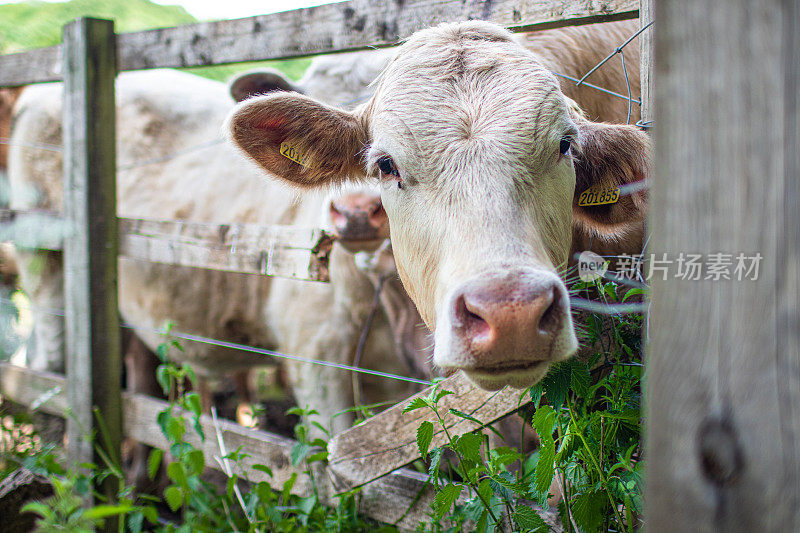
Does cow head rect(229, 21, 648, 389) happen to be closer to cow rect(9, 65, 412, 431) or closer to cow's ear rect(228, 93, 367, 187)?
cow's ear rect(228, 93, 367, 187)

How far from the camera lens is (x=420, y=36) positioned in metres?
1.94

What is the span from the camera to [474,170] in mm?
1568

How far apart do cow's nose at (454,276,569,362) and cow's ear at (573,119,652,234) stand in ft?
2.28

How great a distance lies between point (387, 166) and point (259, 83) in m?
1.63

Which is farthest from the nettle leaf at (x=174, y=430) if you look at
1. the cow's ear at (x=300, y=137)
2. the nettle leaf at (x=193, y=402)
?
the cow's ear at (x=300, y=137)

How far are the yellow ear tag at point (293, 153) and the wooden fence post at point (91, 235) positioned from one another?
4.75 ft

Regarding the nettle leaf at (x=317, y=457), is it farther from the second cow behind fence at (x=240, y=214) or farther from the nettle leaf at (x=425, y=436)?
the second cow behind fence at (x=240, y=214)

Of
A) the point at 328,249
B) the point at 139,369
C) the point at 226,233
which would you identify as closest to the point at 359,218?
the point at 328,249

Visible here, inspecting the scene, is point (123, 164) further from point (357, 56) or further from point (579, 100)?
point (579, 100)

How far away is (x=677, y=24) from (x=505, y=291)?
2.31 ft

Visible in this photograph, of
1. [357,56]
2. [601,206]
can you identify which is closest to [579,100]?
[601,206]

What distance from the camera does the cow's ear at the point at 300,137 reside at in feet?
6.44

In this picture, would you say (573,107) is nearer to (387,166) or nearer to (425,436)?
(387,166)

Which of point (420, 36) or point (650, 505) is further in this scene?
point (420, 36)
